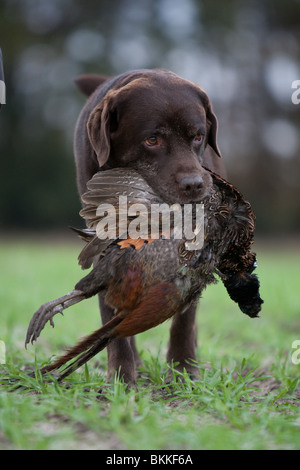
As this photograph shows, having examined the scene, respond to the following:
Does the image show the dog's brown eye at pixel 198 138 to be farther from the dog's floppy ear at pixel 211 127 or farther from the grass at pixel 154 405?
the grass at pixel 154 405

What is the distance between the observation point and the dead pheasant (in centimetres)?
234

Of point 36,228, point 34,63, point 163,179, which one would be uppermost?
point 34,63

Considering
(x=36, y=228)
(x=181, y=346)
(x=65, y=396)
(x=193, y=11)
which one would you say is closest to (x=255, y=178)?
(x=193, y=11)

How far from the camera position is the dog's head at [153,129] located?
289 cm

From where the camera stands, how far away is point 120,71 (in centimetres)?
1641

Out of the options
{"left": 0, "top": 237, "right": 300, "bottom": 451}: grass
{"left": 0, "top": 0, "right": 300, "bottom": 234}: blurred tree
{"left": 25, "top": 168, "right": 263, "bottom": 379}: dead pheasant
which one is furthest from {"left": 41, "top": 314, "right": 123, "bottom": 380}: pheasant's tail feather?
{"left": 0, "top": 0, "right": 300, "bottom": 234}: blurred tree

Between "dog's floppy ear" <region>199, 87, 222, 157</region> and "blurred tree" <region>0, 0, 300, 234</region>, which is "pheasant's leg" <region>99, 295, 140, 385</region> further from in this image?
"blurred tree" <region>0, 0, 300, 234</region>

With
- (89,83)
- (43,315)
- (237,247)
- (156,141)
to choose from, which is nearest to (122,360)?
(43,315)

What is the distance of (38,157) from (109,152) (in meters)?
14.3

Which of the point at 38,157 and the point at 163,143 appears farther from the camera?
the point at 38,157

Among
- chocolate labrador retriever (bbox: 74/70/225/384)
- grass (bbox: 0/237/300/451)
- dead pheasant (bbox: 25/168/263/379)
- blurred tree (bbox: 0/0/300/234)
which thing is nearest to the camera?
grass (bbox: 0/237/300/451)

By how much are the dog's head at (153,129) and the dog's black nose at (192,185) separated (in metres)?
0.09

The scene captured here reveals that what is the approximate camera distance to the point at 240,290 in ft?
8.92
